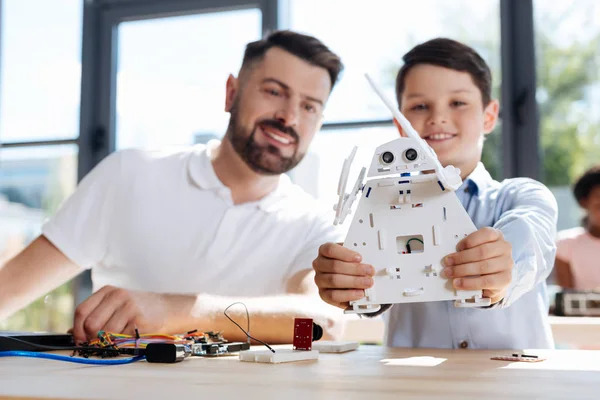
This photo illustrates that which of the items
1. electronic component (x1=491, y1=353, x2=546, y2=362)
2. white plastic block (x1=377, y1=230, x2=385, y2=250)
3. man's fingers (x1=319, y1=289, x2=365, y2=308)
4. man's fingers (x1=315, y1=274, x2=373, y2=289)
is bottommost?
electronic component (x1=491, y1=353, x2=546, y2=362)

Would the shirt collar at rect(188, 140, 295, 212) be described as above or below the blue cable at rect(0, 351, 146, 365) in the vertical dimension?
above

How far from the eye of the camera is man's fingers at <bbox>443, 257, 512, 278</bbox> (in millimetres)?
1042

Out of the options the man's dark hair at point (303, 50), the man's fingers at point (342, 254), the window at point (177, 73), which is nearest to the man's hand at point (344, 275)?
the man's fingers at point (342, 254)

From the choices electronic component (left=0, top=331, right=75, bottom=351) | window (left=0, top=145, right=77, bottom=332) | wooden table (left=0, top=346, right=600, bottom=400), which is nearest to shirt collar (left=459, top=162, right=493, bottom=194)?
wooden table (left=0, top=346, right=600, bottom=400)

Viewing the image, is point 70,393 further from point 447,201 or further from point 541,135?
point 541,135

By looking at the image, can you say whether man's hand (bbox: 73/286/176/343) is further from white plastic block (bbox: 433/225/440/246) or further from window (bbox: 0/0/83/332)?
window (bbox: 0/0/83/332)

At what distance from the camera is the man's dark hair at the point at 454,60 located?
1612 mm

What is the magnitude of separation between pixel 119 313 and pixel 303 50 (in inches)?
46.0

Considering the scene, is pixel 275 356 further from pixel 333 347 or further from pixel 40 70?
pixel 40 70

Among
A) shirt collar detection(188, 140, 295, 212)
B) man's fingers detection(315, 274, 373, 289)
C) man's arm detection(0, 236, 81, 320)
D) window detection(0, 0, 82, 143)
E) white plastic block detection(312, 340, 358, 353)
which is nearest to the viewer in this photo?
man's fingers detection(315, 274, 373, 289)

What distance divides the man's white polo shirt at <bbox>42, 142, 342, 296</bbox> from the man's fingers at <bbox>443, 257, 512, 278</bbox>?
2.85 ft

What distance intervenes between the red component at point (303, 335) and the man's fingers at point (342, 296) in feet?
0.20

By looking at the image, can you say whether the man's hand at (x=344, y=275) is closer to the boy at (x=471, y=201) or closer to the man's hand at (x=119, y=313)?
the boy at (x=471, y=201)

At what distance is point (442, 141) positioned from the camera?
5.06 ft
